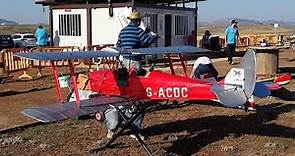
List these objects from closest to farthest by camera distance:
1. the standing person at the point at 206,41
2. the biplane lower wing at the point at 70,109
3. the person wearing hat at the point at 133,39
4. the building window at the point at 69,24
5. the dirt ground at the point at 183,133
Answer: the biplane lower wing at the point at 70,109
the dirt ground at the point at 183,133
the person wearing hat at the point at 133,39
the building window at the point at 69,24
the standing person at the point at 206,41

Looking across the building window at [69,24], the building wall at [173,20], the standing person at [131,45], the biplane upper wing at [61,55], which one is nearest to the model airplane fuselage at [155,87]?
the standing person at [131,45]

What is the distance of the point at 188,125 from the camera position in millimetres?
10047

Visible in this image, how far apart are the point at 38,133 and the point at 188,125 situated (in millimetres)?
→ 2918

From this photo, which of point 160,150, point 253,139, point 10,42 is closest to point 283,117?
point 253,139

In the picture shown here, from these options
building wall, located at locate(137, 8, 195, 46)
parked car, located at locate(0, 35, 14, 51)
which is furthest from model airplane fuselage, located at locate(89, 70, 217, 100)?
parked car, located at locate(0, 35, 14, 51)

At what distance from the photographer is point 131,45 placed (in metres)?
8.73

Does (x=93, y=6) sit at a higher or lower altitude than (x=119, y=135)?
higher

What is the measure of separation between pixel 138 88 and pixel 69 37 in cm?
1831

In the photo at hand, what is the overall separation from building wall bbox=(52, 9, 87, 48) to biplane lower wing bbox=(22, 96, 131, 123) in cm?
1719

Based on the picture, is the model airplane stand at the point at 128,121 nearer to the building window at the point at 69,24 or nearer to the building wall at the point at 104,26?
the building wall at the point at 104,26

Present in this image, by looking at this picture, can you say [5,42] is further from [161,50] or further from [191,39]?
[161,50]

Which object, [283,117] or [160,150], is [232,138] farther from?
[283,117]

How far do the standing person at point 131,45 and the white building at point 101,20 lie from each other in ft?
47.3

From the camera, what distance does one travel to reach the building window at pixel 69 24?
2544 cm
